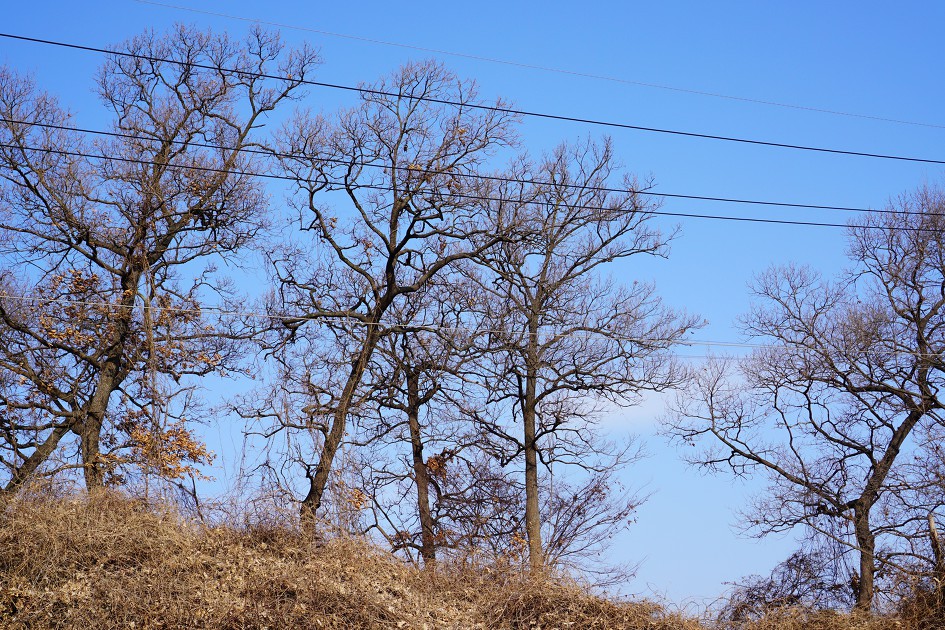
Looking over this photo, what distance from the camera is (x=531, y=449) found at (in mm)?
18719

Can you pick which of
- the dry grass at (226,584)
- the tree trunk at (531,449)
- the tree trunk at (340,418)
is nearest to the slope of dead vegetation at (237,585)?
the dry grass at (226,584)

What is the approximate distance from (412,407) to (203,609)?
31.2ft

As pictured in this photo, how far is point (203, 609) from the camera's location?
9930mm

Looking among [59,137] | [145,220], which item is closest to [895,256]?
[145,220]

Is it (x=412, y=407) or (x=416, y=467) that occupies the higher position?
(x=412, y=407)

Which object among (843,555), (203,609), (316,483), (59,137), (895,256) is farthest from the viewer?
(895,256)

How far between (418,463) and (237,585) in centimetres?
888

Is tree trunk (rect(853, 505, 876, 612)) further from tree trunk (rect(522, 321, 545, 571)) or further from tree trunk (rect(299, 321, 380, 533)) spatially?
tree trunk (rect(299, 321, 380, 533))

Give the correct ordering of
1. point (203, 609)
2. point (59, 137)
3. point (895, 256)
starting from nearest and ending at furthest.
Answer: point (203, 609), point (59, 137), point (895, 256)

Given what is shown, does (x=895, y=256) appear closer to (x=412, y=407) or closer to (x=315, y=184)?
(x=412, y=407)

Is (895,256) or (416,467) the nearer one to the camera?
(416,467)

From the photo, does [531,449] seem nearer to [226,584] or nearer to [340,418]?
[340,418]

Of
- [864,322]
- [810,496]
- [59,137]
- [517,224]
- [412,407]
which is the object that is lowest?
[810,496]

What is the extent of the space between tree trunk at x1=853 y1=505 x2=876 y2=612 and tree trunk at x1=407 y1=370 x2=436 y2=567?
927cm
